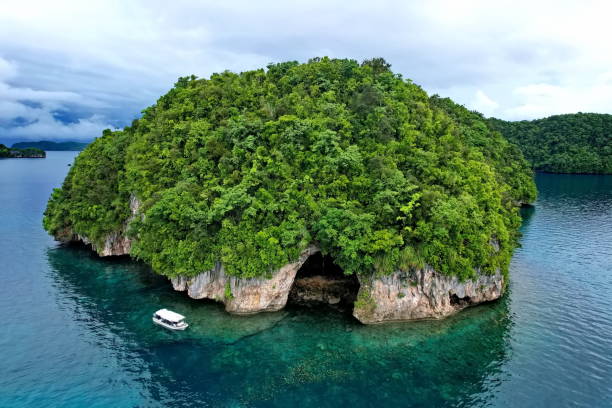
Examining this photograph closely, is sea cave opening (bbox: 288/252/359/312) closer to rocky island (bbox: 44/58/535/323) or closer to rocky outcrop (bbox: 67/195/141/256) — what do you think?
rocky island (bbox: 44/58/535/323)

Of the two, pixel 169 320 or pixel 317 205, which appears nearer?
pixel 169 320

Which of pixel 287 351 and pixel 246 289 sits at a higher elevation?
pixel 246 289

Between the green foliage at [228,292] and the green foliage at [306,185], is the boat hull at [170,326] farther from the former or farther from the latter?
the green foliage at [306,185]

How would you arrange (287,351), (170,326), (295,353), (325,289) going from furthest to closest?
(325,289)
(170,326)
(287,351)
(295,353)

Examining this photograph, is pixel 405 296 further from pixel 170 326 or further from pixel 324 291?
pixel 170 326

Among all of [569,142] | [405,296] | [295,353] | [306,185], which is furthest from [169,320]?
[569,142]

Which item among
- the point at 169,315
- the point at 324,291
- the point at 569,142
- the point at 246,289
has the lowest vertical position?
the point at 169,315
